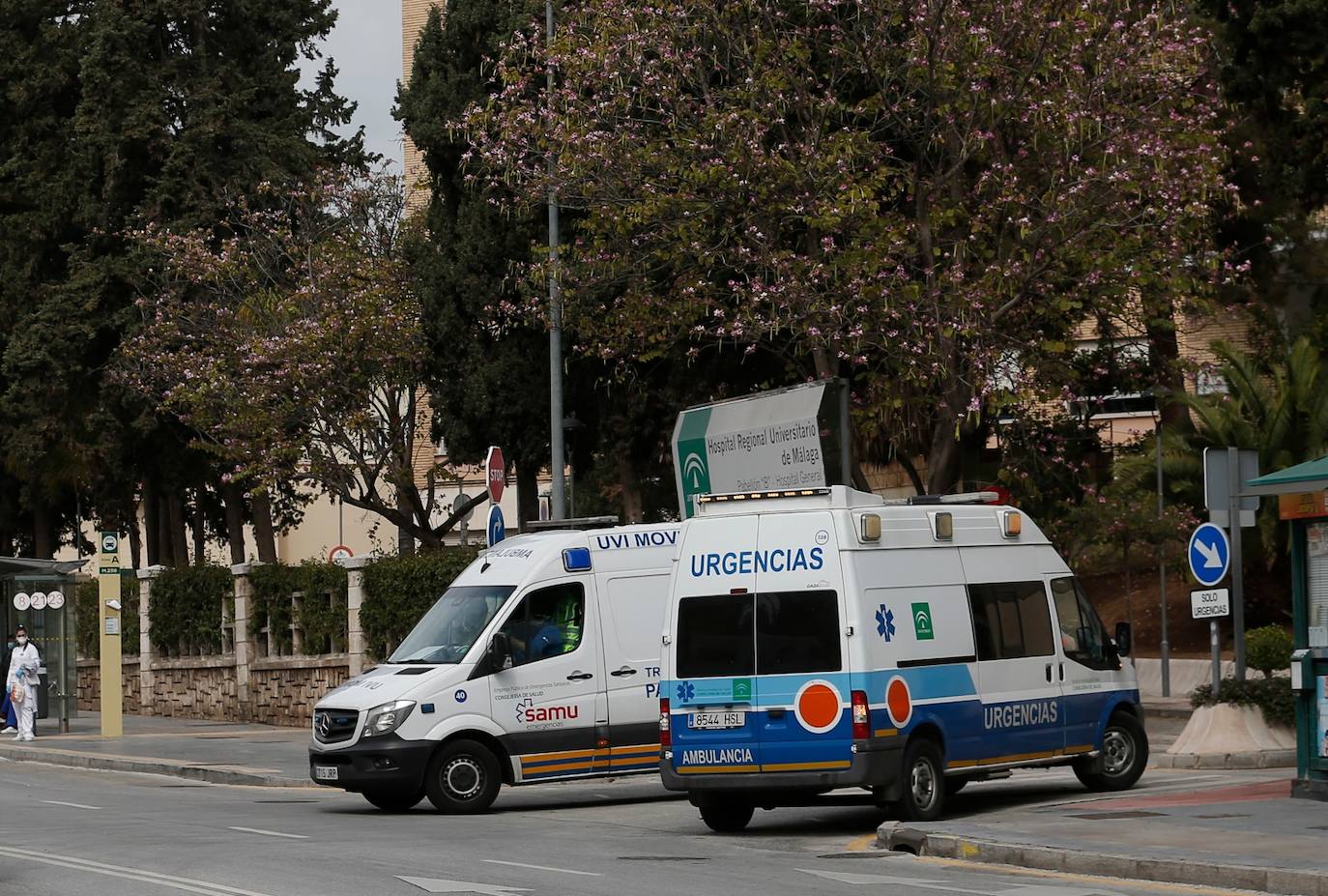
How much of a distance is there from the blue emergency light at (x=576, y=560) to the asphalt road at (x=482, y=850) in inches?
92.0

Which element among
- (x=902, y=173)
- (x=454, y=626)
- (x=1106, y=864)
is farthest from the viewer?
(x=902, y=173)

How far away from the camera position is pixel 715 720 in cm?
1521

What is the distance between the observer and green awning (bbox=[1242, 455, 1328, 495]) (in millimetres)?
15000

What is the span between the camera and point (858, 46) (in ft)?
80.6

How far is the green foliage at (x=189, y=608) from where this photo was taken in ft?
121

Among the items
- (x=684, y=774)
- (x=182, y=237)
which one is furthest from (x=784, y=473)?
(x=182, y=237)

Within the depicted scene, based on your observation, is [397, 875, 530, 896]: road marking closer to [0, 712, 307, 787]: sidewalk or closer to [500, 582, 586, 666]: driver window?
[500, 582, 586, 666]: driver window

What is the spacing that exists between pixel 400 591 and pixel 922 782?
661 inches

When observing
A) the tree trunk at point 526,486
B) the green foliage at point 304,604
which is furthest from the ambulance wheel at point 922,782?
the tree trunk at point 526,486

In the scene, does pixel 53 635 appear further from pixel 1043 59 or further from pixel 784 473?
pixel 1043 59

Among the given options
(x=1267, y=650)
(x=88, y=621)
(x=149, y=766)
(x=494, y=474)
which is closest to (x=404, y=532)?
(x=88, y=621)

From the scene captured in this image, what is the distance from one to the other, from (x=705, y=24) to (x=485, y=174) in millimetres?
5592

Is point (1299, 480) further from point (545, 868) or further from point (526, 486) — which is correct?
point (526, 486)

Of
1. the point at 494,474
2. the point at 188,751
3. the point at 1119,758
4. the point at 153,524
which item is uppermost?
the point at 153,524
